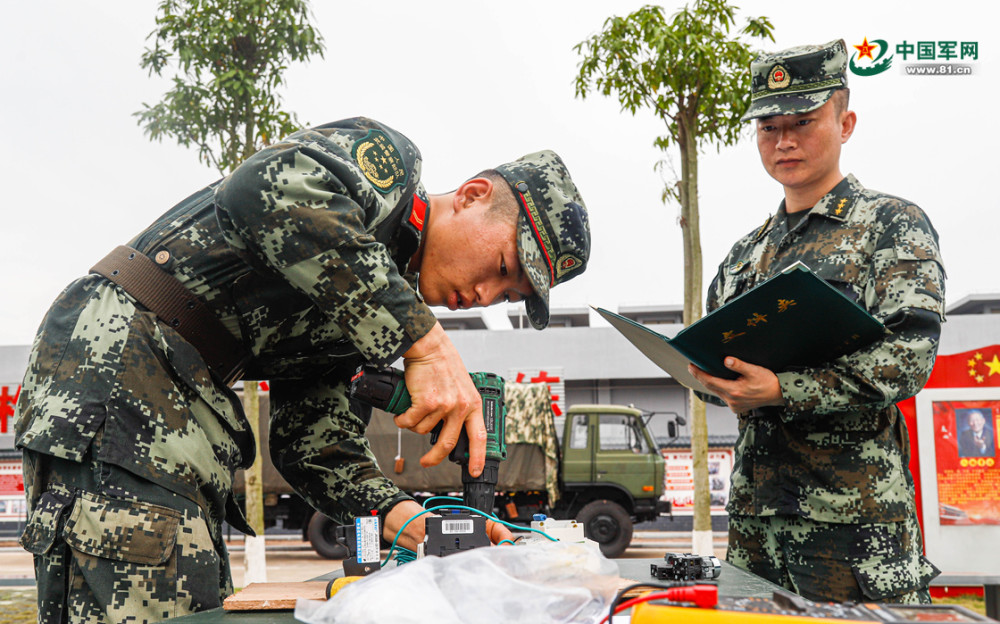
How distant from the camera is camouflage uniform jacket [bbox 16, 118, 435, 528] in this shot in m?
1.27

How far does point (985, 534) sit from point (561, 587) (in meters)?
4.79

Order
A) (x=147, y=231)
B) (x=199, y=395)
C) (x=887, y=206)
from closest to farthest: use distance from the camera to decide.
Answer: (x=199, y=395) → (x=147, y=231) → (x=887, y=206)

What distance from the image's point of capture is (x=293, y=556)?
36.5 feet

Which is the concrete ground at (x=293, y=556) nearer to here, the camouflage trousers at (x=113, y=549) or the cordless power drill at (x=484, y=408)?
the camouflage trousers at (x=113, y=549)

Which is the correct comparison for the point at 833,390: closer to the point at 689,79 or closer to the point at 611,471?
the point at 689,79

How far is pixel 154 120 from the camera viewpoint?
5848 mm

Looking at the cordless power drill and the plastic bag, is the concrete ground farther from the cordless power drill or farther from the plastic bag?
the plastic bag

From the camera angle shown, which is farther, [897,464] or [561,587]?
[897,464]

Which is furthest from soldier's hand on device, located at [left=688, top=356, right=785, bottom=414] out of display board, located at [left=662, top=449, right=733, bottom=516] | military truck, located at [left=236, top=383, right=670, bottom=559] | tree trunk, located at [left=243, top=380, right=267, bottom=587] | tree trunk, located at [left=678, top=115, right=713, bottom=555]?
Result: display board, located at [left=662, top=449, right=733, bottom=516]

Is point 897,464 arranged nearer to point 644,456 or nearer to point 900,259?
point 900,259

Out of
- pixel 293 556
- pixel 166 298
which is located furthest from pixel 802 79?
pixel 293 556

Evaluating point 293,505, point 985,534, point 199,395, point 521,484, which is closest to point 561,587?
point 199,395

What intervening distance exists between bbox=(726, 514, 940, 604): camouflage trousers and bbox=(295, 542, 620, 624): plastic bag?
0.96m

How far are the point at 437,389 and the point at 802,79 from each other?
1.50 m
